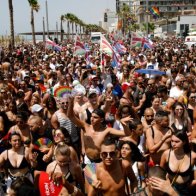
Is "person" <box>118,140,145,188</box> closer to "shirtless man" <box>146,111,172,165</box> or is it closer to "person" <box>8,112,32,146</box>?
"shirtless man" <box>146,111,172,165</box>

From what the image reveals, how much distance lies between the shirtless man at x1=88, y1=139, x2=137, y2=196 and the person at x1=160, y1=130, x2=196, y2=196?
57 centimetres

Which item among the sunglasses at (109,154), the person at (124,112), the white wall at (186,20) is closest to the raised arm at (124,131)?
the person at (124,112)

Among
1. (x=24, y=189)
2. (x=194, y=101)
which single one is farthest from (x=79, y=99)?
(x=24, y=189)

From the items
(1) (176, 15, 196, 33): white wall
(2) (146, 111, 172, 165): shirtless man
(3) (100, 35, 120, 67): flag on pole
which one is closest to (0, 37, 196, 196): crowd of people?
(2) (146, 111, 172, 165): shirtless man

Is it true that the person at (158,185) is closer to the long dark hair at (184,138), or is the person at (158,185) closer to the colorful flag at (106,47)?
the long dark hair at (184,138)

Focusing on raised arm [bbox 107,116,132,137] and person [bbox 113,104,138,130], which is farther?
person [bbox 113,104,138,130]

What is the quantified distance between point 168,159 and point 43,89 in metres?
5.90

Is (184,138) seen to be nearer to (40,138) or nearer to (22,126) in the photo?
(40,138)

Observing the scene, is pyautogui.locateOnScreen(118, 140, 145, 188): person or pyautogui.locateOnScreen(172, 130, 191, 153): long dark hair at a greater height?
pyautogui.locateOnScreen(172, 130, 191, 153): long dark hair

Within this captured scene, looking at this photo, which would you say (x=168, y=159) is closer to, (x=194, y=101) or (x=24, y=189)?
(x=24, y=189)

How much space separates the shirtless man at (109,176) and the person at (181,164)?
1.88 feet

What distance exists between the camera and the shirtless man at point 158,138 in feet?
18.5

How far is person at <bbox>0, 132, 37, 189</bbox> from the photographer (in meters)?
5.17

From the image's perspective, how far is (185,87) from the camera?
8.93 meters
